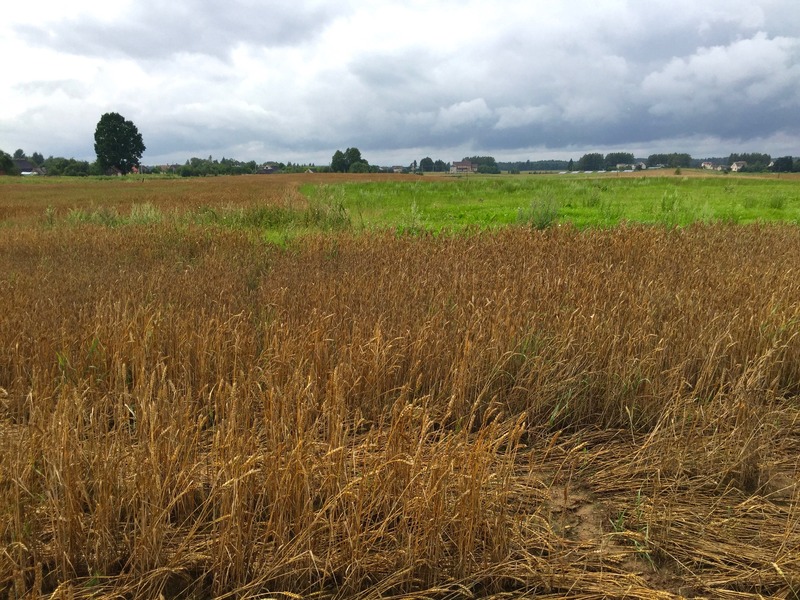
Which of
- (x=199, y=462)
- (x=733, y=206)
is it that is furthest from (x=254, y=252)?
(x=733, y=206)

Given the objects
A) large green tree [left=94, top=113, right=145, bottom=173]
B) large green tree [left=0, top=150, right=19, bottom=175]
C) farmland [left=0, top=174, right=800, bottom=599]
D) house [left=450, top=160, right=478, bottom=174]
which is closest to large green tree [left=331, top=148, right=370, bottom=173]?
house [left=450, top=160, right=478, bottom=174]

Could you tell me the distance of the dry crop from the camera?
6.41 ft

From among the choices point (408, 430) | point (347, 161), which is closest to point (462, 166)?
point (347, 161)

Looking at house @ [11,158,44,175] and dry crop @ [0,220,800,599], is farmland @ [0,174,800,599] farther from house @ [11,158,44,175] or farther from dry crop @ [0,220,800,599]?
house @ [11,158,44,175]

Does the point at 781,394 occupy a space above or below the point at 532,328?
below

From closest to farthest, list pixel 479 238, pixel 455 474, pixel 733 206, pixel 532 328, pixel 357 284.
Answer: pixel 455 474 < pixel 532 328 < pixel 357 284 < pixel 479 238 < pixel 733 206

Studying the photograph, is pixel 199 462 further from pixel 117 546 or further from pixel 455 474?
pixel 455 474

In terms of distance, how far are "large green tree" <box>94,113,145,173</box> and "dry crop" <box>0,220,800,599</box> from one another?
96989mm

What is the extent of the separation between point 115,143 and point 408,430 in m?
102

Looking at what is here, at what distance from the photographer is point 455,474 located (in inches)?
89.8

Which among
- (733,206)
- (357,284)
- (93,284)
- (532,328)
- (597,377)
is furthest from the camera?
(733,206)

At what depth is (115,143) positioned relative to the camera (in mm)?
88250

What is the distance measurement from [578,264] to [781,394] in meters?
2.86

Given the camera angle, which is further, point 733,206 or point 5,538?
point 733,206
